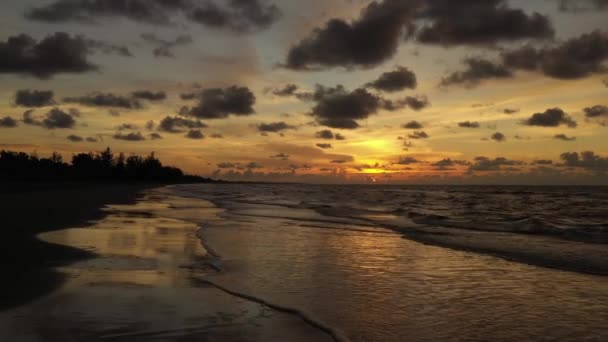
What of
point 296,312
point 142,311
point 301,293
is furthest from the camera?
point 301,293

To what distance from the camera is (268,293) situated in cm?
820

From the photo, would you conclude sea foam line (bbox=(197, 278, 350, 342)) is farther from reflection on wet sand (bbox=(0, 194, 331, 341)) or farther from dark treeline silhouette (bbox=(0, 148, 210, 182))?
dark treeline silhouette (bbox=(0, 148, 210, 182))

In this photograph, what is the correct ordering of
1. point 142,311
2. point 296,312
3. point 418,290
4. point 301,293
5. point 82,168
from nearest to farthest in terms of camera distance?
point 142,311
point 296,312
point 301,293
point 418,290
point 82,168

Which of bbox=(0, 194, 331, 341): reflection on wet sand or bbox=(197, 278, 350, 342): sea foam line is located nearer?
bbox=(0, 194, 331, 341): reflection on wet sand

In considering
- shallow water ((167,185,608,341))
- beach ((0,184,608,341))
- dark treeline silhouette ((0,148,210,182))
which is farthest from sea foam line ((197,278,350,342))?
dark treeline silhouette ((0,148,210,182))

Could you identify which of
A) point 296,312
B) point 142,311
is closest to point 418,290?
point 296,312

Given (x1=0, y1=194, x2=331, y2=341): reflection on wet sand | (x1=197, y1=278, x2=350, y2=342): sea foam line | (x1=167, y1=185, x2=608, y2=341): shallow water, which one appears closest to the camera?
(x1=0, y1=194, x2=331, y2=341): reflection on wet sand

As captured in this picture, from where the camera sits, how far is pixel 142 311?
677 cm

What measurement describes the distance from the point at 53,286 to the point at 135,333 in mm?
3023

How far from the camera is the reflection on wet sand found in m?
5.83

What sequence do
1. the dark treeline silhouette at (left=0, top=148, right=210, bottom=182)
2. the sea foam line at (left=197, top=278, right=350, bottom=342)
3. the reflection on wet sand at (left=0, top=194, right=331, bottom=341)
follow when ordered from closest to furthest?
1. the reflection on wet sand at (left=0, top=194, right=331, bottom=341)
2. the sea foam line at (left=197, top=278, right=350, bottom=342)
3. the dark treeline silhouette at (left=0, top=148, right=210, bottom=182)

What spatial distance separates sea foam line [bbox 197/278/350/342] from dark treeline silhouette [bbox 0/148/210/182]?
3199 inches

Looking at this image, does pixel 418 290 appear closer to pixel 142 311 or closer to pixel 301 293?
pixel 301 293

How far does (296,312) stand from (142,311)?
6.72 ft
